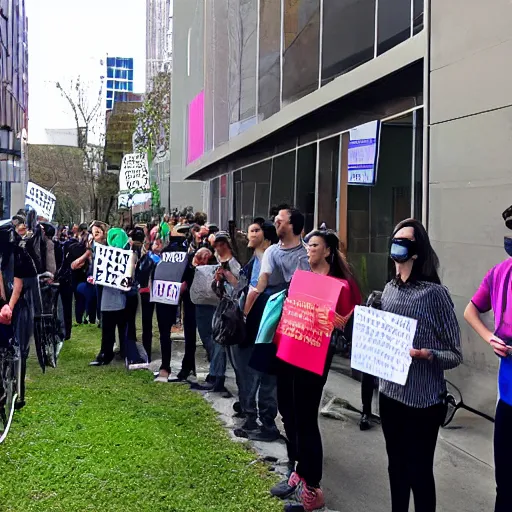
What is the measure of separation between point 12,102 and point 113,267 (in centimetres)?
2847

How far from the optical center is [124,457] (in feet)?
19.3

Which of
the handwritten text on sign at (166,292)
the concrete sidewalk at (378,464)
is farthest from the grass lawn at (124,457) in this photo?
the handwritten text on sign at (166,292)

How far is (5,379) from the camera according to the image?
6.28m

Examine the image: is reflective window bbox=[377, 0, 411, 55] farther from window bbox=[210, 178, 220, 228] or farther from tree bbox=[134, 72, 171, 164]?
tree bbox=[134, 72, 171, 164]

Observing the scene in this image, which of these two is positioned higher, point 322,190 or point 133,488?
point 322,190

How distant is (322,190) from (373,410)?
13.2 ft

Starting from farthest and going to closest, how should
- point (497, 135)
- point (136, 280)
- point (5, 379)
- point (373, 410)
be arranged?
point (136, 280)
point (373, 410)
point (5, 379)
point (497, 135)

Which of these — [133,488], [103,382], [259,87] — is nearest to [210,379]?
[103,382]

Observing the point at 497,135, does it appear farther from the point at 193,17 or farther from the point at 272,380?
the point at 193,17

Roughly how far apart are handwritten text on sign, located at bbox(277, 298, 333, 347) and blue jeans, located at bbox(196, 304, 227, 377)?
339 cm

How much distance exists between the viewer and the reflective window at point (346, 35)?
8891 millimetres

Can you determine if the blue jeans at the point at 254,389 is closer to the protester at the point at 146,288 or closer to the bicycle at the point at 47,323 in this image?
the bicycle at the point at 47,323

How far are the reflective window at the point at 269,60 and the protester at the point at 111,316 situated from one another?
14.3 feet

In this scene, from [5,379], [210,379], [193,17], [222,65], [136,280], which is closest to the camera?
[5,379]
